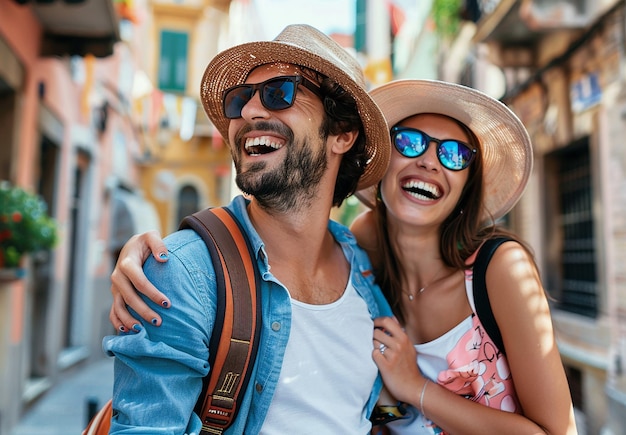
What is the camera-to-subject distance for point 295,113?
209 centimetres

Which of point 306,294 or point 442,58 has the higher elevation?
point 442,58

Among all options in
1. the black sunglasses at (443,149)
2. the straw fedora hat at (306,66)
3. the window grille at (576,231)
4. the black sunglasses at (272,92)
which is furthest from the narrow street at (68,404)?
the window grille at (576,231)

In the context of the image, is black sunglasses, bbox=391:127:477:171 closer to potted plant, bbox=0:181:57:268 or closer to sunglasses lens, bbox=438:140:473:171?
sunglasses lens, bbox=438:140:473:171

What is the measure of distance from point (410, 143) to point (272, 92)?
0.67 m

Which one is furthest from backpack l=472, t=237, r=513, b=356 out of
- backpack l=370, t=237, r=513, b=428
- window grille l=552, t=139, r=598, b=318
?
window grille l=552, t=139, r=598, b=318

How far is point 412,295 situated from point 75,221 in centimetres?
865

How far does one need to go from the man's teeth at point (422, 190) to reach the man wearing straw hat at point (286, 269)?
17 centimetres

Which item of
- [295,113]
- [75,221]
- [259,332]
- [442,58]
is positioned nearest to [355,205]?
[295,113]

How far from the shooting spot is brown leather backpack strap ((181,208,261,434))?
156 cm

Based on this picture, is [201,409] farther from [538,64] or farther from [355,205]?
[538,64]

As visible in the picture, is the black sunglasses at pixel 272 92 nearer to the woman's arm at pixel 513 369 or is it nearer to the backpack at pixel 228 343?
the backpack at pixel 228 343

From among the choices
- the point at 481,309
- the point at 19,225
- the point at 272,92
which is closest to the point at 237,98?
the point at 272,92

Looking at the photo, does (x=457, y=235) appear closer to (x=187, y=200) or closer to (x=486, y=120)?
Result: (x=486, y=120)

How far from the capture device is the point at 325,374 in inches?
73.1
